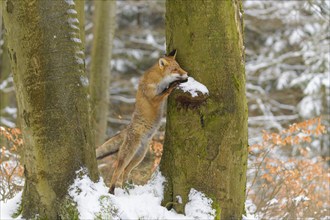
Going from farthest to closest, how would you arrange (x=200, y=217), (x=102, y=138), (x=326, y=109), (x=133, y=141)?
(x=326, y=109), (x=102, y=138), (x=133, y=141), (x=200, y=217)

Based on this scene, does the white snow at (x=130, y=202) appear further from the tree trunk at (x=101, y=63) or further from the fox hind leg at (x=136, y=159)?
the tree trunk at (x=101, y=63)

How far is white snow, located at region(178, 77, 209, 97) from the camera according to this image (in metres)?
4.98

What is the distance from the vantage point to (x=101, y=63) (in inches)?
467

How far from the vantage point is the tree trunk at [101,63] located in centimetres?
1180

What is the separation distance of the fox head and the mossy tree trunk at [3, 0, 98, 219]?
3.18 ft

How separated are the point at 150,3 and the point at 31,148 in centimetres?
1426

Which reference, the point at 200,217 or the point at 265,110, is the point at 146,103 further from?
the point at 265,110

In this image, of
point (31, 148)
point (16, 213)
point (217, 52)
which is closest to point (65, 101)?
point (31, 148)

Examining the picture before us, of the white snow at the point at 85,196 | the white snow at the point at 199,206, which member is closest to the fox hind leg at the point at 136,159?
the white snow at the point at 199,206

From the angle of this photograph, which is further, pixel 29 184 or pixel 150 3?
pixel 150 3

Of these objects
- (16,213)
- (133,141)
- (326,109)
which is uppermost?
(133,141)

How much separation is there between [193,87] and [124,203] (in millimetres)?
1335

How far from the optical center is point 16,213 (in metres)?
4.84

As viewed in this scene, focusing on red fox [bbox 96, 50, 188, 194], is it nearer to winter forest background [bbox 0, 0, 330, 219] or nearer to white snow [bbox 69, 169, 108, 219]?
white snow [bbox 69, 169, 108, 219]
